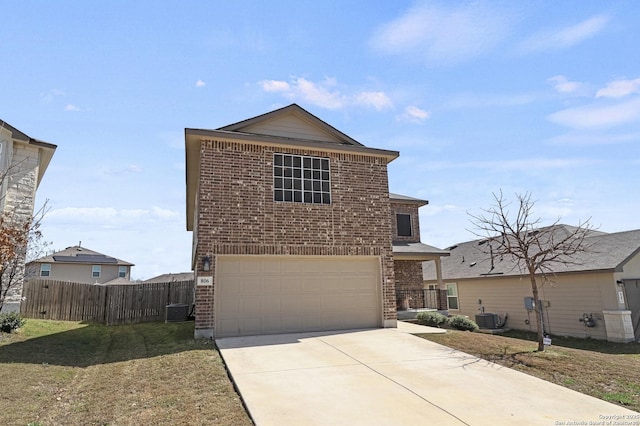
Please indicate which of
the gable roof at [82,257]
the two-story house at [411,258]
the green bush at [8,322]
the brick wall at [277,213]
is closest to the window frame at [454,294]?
the two-story house at [411,258]

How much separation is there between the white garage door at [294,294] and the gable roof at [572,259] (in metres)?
4.48

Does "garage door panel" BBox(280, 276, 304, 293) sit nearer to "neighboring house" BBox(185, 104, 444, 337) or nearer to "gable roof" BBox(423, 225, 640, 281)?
"neighboring house" BBox(185, 104, 444, 337)

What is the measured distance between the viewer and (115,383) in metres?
6.54

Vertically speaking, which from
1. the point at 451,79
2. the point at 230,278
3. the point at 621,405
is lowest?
the point at 621,405

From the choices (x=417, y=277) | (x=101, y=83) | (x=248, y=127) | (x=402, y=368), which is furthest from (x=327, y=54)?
(x=417, y=277)

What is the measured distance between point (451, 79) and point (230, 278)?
846cm

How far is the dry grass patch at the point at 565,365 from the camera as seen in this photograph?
6015 millimetres

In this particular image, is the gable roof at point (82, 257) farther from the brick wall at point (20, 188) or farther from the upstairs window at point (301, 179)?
the upstairs window at point (301, 179)

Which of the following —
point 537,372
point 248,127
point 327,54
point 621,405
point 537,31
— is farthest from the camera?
point 248,127

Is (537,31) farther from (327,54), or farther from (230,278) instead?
(230,278)

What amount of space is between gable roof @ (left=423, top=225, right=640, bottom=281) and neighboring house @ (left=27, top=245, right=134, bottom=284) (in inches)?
1004

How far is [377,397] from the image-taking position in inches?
213

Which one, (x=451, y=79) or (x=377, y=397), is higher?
(x=451, y=79)

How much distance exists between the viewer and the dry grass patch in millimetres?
6015
